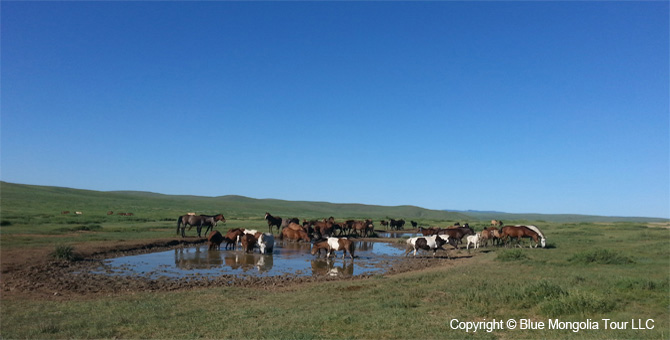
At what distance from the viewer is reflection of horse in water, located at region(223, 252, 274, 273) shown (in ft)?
55.2

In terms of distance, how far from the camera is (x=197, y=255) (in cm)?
2047

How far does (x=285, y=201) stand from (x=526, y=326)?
142158 mm

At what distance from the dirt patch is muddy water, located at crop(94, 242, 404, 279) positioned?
878 mm

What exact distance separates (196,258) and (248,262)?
9.91 feet

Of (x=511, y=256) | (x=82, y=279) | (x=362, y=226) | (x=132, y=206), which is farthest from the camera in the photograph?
(x=132, y=206)

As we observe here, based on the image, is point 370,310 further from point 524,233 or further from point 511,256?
point 524,233

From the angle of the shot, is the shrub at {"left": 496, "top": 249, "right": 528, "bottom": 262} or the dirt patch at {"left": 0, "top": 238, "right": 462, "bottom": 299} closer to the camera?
the dirt patch at {"left": 0, "top": 238, "right": 462, "bottom": 299}

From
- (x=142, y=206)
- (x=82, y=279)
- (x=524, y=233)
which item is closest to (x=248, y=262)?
(x=82, y=279)

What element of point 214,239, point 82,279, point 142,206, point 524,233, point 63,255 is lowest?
point 142,206

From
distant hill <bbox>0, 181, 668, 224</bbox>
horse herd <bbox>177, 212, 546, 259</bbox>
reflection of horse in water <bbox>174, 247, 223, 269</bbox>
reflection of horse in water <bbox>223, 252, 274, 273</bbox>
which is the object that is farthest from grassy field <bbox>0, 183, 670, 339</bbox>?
distant hill <bbox>0, 181, 668, 224</bbox>

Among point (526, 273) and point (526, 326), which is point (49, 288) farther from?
point (526, 273)

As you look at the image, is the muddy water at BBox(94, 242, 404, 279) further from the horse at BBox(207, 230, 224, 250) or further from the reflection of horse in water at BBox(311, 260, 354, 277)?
→ the horse at BBox(207, 230, 224, 250)

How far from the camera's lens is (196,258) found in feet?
63.5

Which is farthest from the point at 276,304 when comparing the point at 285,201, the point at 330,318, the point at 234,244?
the point at 285,201
